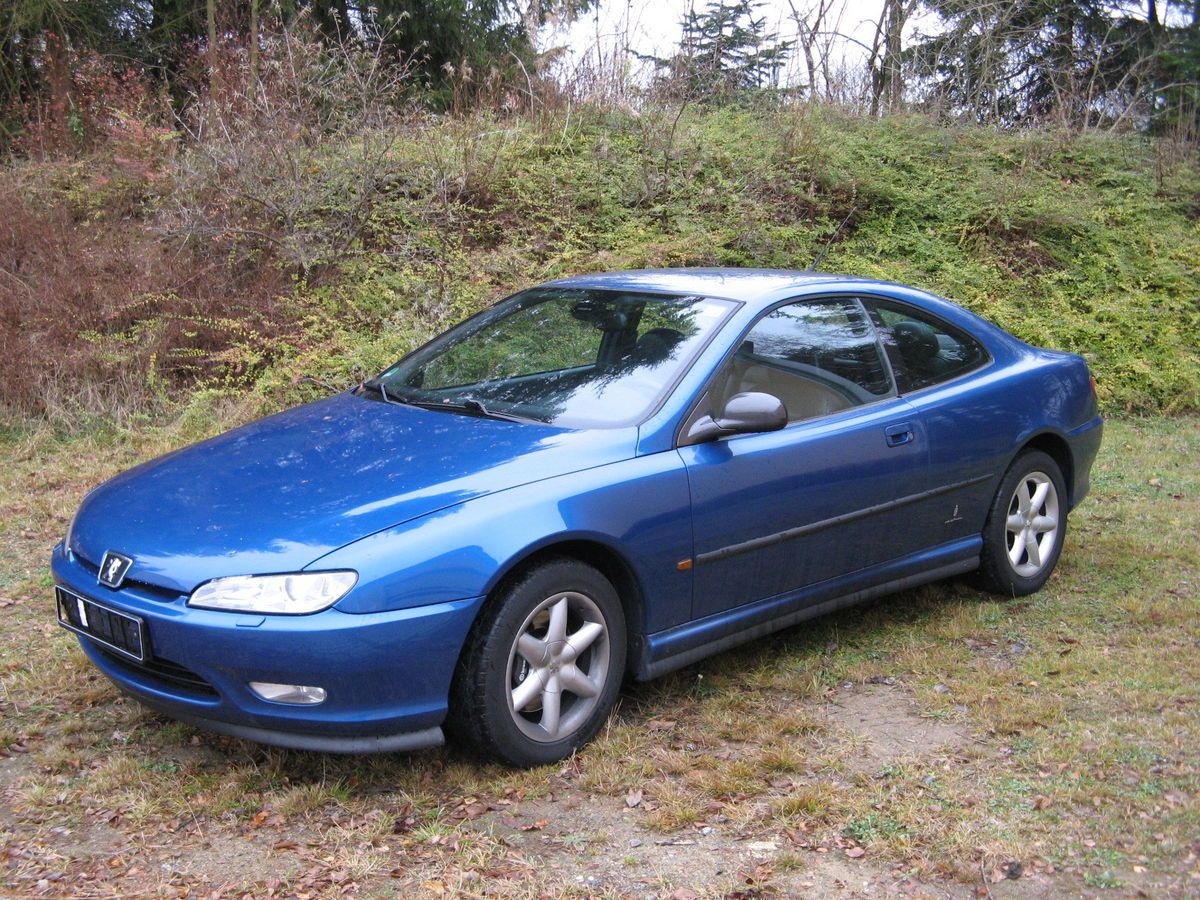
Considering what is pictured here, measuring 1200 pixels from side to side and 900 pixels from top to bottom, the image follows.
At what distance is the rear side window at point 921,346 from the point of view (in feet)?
15.4

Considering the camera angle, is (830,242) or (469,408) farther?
(830,242)

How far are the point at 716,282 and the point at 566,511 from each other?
1547 mm

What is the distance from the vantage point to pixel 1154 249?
11.8 metres

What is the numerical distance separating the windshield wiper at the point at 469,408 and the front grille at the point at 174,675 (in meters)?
1.35

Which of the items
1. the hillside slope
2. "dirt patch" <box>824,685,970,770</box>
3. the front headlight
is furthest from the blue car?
the hillside slope

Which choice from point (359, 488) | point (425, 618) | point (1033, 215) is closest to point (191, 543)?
point (359, 488)

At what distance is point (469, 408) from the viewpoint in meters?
4.14

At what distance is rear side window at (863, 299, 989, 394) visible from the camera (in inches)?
185

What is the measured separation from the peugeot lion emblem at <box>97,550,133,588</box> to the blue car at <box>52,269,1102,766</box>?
13 mm

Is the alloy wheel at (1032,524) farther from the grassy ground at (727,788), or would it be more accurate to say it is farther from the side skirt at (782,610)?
the grassy ground at (727,788)

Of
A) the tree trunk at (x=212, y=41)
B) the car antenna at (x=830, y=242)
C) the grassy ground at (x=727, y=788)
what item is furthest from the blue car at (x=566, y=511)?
the tree trunk at (x=212, y=41)

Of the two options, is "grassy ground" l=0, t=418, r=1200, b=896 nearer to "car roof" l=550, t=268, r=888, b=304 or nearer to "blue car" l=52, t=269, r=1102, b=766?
"blue car" l=52, t=269, r=1102, b=766

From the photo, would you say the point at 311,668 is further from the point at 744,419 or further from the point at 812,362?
the point at 812,362

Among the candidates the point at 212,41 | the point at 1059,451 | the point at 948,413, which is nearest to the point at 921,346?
the point at 948,413
